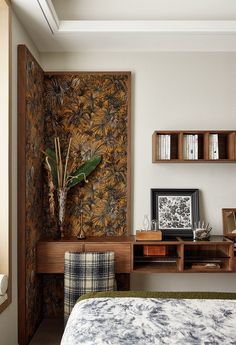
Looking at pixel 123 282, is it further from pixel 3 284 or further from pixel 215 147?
pixel 215 147

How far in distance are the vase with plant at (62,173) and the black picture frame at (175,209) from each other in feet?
2.21

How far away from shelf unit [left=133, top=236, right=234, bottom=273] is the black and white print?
0.18m

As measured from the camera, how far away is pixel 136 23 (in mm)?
2891

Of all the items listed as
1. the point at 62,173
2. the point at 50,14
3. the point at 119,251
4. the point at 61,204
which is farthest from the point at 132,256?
the point at 50,14

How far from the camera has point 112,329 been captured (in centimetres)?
156

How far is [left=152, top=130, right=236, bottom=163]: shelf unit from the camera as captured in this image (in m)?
3.16

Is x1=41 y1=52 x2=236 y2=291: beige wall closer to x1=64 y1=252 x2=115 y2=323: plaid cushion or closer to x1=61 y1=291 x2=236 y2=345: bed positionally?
x1=64 y1=252 x2=115 y2=323: plaid cushion

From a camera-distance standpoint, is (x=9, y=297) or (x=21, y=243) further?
(x=21, y=243)

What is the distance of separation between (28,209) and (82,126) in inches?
40.2

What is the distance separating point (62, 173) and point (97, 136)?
0.49m

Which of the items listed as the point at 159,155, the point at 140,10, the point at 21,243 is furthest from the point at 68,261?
the point at 140,10

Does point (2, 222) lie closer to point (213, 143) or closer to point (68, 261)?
point (68, 261)

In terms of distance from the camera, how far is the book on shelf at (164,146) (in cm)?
321

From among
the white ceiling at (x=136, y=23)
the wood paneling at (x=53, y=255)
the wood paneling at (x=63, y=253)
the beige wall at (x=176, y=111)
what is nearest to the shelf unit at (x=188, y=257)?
the wood paneling at (x=63, y=253)
